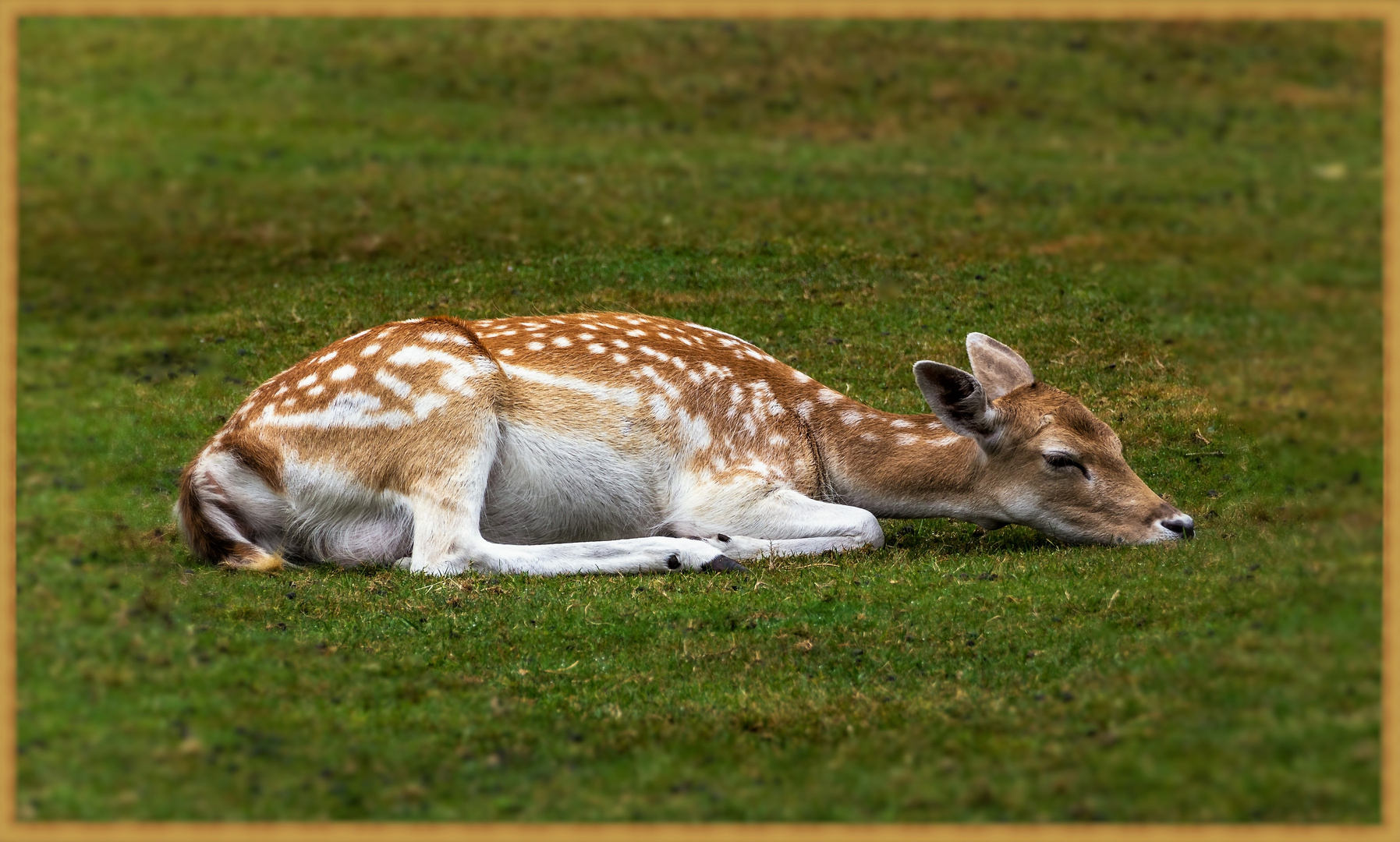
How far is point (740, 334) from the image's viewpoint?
49.3 ft

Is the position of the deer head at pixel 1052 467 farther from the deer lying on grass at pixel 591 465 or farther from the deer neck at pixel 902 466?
the deer neck at pixel 902 466

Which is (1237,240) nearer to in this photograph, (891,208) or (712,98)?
(891,208)

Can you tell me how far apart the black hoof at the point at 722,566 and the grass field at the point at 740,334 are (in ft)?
0.52

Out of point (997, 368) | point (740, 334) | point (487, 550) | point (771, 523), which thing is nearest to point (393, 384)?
point (487, 550)

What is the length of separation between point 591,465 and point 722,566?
1.21 metres

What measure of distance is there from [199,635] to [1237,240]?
16857mm

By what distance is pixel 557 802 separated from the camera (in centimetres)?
615

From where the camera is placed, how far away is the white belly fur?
996 cm

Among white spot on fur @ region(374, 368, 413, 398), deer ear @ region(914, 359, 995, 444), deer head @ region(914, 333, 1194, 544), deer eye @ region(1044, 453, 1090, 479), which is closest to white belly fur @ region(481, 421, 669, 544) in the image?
white spot on fur @ region(374, 368, 413, 398)

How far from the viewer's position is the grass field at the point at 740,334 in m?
6.39

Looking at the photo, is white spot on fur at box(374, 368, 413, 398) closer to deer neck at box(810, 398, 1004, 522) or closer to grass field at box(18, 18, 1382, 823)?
grass field at box(18, 18, 1382, 823)

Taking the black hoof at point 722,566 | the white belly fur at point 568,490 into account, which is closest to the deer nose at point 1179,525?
the black hoof at point 722,566

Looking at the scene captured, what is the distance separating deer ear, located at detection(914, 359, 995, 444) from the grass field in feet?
2.99

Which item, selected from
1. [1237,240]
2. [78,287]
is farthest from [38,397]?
[1237,240]
